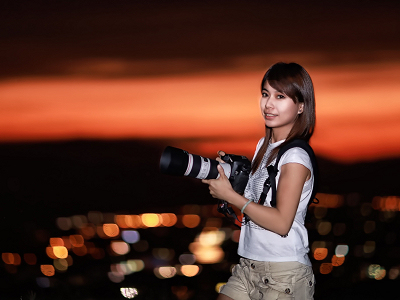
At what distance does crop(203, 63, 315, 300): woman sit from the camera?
166 cm

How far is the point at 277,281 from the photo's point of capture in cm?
173

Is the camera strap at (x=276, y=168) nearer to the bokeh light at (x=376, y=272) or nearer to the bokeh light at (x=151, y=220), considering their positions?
the bokeh light at (x=376, y=272)

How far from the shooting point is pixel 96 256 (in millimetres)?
54062

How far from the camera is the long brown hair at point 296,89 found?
5.75 ft

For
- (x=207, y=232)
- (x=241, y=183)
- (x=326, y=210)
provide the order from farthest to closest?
(x=326, y=210) < (x=207, y=232) < (x=241, y=183)

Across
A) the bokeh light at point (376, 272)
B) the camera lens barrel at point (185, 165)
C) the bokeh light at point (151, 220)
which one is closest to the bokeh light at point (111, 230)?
the bokeh light at point (151, 220)

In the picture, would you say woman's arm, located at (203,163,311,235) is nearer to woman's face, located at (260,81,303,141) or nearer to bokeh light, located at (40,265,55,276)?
woman's face, located at (260,81,303,141)

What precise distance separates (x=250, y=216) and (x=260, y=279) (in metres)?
0.27

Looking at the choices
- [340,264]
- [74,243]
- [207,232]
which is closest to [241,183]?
[340,264]

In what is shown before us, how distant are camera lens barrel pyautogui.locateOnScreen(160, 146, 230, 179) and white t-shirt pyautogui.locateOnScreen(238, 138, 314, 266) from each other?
18cm

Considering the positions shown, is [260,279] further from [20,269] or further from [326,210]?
[326,210]

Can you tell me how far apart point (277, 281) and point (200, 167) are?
0.51m

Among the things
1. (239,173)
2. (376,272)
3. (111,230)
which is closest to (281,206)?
(239,173)

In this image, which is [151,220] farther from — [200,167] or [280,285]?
[280,285]
